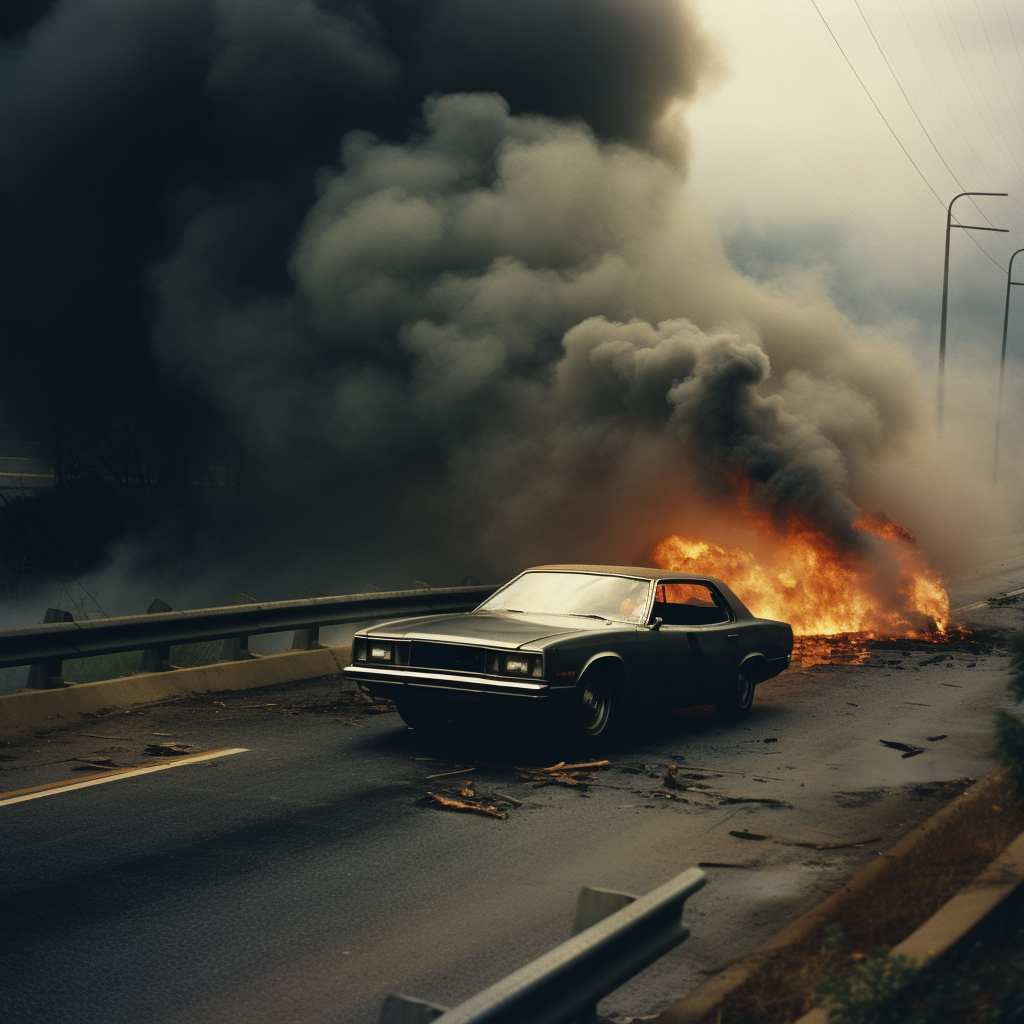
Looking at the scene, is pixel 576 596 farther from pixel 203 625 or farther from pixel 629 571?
pixel 203 625

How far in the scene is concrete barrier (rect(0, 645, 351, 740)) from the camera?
23.4 ft

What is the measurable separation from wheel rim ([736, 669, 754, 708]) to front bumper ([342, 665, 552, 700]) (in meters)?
2.57

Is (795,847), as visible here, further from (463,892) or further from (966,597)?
(966,597)

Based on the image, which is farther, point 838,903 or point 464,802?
point 464,802

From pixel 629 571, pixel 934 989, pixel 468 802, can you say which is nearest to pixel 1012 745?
pixel 934 989

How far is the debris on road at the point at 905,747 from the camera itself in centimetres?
716

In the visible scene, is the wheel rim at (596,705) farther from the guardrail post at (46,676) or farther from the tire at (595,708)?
the guardrail post at (46,676)

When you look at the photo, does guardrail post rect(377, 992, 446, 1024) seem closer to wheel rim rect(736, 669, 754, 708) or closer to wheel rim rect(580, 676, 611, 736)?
wheel rim rect(580, 676, 611, 736)

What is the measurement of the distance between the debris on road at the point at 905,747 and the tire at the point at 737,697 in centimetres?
116

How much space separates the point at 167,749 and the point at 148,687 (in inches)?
67.0

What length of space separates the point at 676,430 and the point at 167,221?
713 inches

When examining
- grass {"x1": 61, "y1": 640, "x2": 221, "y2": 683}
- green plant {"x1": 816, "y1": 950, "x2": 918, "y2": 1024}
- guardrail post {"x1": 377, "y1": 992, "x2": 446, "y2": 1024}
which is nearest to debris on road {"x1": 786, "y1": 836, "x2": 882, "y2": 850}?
green plant {"x1": 816, "y1": 950, "x2": 918, "y2": 1024}

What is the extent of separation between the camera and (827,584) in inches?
601

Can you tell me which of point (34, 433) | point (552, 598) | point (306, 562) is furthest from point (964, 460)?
point (552, 598)
